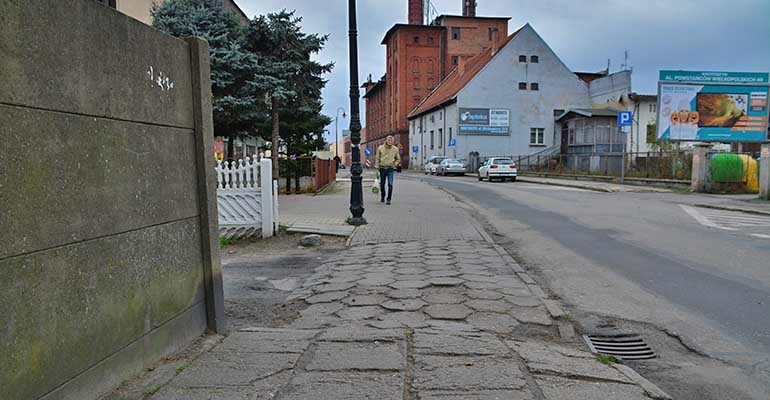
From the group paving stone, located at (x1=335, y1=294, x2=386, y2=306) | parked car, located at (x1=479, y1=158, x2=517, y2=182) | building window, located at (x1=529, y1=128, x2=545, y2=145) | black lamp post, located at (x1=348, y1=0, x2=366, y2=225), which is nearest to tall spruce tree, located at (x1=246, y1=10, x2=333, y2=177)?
black lamp post, located at (x1=348, y1=0, x2=366, y2=225)

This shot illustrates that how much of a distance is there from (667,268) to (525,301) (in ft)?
9.59

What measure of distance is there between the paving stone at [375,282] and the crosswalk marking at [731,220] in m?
7.74

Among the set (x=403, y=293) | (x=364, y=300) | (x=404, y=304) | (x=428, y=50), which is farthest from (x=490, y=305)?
(x=428, y=50)

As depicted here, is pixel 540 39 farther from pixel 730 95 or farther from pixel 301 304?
pixel 301 304

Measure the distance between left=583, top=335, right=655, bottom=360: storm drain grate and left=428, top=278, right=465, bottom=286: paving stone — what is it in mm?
1782

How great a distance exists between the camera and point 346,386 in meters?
3.19

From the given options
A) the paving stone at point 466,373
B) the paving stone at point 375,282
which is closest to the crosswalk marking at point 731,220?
the paving stone at point 375,282

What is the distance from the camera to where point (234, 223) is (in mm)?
9406

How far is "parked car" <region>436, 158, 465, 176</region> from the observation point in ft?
143

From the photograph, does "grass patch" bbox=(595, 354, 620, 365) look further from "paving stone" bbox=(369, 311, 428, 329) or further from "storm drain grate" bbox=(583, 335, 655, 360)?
"paving stone" bbox=(369, 311, 428, 329)

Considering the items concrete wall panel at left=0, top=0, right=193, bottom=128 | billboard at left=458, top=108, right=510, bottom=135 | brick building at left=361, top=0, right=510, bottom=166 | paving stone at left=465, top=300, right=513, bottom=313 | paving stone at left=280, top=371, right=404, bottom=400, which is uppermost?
brick building at left=361, top=0, right=510, bottom=166

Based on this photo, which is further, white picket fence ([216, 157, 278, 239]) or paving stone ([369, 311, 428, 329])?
white picket fence ([216, 157, 278, 239])

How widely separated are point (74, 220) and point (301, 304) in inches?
113

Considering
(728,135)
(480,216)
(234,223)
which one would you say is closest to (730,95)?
(728,135)
